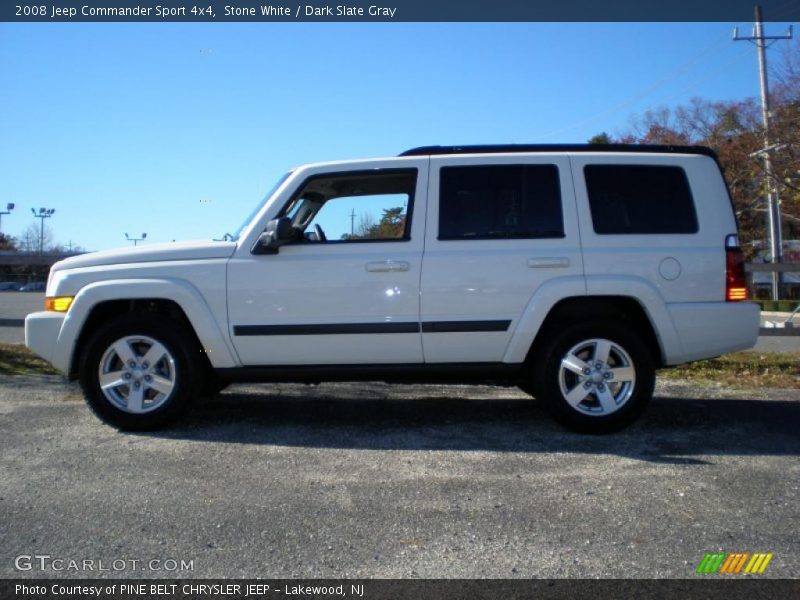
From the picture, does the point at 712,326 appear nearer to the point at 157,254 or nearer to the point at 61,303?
the point at 157,254

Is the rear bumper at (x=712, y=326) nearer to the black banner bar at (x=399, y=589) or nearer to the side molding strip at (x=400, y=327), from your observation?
the side molding strip at (x=400, y=327)

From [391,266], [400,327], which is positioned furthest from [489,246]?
[400,327]

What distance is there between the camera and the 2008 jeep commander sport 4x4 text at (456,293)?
511 centimetres

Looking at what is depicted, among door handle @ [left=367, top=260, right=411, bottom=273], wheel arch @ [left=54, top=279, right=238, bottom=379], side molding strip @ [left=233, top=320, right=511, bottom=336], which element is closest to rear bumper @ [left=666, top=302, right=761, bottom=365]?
side molding strip @ [left=233, top=320, right=511, bottom=336]

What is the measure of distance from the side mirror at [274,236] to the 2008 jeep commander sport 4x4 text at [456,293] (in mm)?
14

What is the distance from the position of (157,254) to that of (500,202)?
2.63 metres

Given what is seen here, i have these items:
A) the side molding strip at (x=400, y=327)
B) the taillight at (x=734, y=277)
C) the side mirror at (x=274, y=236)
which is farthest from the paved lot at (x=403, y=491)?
the side mirror at (x=274, y=236)

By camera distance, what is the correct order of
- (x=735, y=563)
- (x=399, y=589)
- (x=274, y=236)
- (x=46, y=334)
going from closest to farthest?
(x=399, y=589) → (x=735, y=563) → (x=274, y=236) → (x=46, y=334)

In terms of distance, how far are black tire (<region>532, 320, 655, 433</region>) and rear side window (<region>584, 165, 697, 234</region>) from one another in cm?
79

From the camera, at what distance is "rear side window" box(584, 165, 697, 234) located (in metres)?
5.24

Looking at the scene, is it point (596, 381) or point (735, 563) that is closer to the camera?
point (735, 563)

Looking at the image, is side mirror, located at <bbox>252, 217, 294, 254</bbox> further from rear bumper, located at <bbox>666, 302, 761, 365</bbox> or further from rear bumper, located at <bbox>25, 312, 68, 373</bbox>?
rear bumper, located at <bbox>666, 302, 761, 365</bbox>

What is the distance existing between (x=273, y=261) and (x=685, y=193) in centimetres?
316

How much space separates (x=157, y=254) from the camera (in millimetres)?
5270
